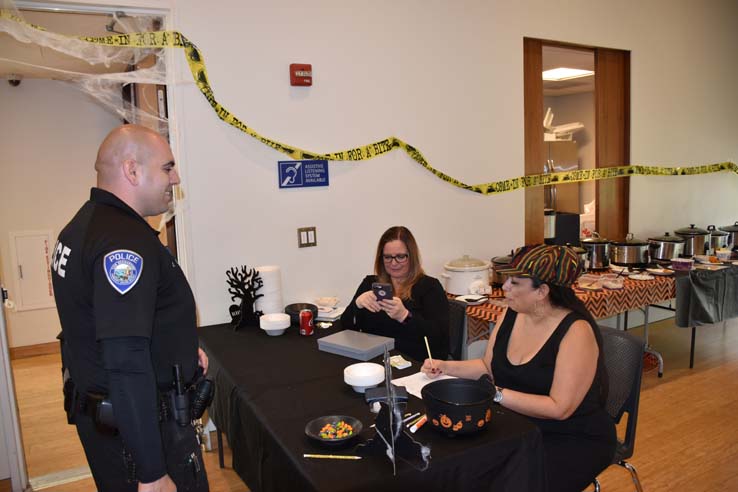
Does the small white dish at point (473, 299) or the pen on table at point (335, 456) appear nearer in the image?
the pen on table at point (335, 456)

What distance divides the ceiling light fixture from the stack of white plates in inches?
131

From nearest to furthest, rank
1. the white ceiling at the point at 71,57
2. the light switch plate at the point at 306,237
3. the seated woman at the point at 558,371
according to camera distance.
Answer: the seated woman at the point at 558,371
the light switch plate at the point at 306,237
the white ceiling at the point at 71,57

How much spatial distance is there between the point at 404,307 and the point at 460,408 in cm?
103

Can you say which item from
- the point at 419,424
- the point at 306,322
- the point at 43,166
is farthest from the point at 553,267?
the point at 43,166

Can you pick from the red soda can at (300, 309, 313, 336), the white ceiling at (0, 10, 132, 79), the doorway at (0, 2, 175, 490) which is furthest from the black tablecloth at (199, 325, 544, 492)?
the doorway at (0, 2, 175, 490)

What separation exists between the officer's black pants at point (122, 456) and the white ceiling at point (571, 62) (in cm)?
381

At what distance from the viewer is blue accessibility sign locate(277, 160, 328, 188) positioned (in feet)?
10.5

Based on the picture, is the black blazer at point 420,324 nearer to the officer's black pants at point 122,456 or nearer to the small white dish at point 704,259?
the officer's black pants at point 122,456

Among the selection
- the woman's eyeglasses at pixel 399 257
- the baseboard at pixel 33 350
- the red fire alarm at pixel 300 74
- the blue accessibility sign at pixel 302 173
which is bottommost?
the baseboard at pixel 33 350

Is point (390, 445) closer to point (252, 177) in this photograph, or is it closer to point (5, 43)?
point (252, 177)

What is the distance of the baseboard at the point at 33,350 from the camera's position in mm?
4930

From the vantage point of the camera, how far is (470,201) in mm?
3906

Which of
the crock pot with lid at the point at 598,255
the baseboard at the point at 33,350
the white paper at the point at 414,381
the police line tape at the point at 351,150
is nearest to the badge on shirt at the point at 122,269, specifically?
the white paper at the point at 414,381

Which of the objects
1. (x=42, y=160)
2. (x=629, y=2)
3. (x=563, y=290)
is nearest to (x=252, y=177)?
(x=563, y=290)
